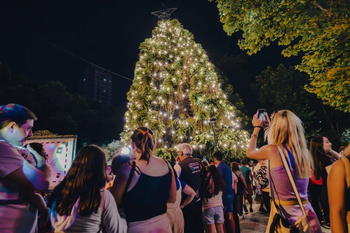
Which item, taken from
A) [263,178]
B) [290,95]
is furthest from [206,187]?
[290,95]

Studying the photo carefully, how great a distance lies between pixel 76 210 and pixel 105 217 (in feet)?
0.85

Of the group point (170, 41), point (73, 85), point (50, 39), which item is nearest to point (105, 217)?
point (170, 41)

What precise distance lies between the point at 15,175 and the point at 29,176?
10 centimetres

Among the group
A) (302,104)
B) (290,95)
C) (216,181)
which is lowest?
(216,181)

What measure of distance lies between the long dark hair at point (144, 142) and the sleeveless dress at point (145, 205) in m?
0.21

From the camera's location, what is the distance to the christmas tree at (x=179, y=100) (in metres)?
11.4

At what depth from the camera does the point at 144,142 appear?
2205mm

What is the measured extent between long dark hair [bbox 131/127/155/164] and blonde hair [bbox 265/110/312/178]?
1356 millimetres

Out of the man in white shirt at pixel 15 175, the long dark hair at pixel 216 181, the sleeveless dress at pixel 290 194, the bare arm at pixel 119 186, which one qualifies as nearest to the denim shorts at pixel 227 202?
the long dark hair at pixel 216 181

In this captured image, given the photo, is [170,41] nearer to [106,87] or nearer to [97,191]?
[97,191]

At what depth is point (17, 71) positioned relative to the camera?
91.6 feet

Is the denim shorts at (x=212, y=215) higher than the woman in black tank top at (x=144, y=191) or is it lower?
lower

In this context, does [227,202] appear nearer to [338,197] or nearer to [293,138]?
[293,138]

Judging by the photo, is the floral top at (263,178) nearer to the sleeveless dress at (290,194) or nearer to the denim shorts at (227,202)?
the denim shorts at (227,202)
